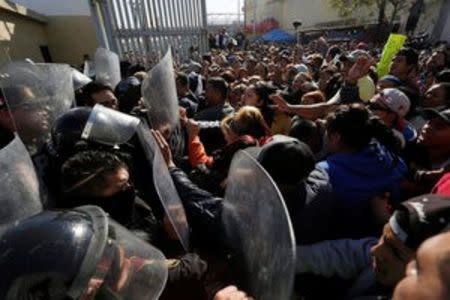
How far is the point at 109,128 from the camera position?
2.19 meters

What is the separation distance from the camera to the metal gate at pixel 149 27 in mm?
7492

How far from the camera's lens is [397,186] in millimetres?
2018

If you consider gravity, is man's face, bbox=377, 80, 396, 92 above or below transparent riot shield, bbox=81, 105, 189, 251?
below

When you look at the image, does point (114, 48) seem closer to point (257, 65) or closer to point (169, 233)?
point (257, 65)

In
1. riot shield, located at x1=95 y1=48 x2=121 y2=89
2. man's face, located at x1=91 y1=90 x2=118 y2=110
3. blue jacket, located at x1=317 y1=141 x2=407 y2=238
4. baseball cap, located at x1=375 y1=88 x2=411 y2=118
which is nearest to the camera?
blue jacket, located at x1=317 y1=141 x2=407 y2=238

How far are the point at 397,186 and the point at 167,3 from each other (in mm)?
7536

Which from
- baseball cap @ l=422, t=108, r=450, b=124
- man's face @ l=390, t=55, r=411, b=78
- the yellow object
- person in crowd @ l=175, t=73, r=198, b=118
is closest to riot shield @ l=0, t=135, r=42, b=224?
baseball cap @ l=422, t=108, r=450, b=124

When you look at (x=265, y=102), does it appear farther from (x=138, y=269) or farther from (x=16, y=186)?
(x=138, y=269)

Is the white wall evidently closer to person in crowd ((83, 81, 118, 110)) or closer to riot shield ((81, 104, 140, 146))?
person in crowd ((83, 81, 118, 110))

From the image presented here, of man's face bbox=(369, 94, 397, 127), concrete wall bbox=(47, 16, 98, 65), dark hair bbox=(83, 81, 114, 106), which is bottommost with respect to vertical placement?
concrete wall bbox=(47, 16, 98, 65)

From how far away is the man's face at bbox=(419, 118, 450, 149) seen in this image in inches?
92.7

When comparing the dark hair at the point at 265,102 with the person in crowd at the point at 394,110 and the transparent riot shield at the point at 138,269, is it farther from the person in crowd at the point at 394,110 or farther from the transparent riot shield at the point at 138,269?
the transparent riot shield at the point at 138,269

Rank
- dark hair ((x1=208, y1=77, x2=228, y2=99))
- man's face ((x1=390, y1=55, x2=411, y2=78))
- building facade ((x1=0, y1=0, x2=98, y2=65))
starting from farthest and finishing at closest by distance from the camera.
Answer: building facade ((x1=0, y1=0, x2=98, y2=65))
man's face ((x1=390, y1=55, x2=411, y2=78))
dark hair ((x1=208, y1=77, x2=228, y2=99))

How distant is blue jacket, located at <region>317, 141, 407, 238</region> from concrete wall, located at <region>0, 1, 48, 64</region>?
10.3m
